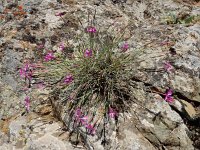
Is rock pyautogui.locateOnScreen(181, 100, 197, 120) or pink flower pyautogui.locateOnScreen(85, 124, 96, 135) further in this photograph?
rock pyautogui.locateOnScreen(181, 100, 197, 120)

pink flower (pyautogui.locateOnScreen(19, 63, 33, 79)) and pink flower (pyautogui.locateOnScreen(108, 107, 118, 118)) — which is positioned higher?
pink flower (pyautogui.locateOnScreen(19, 63, 33, 79))

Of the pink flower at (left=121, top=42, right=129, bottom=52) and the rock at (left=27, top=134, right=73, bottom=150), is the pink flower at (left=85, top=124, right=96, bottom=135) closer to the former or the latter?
the rock at (left=27, top=134, right=73, bottom=150)

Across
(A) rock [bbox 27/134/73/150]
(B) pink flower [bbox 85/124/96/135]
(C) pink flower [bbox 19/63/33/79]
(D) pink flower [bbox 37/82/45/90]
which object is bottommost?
(A) rock [bbox 27/134/73/150]

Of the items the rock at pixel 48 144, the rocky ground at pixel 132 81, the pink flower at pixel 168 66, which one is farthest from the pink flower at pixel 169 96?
the rock at pixel 48 144

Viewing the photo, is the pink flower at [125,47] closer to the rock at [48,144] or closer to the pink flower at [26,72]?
the pink flower at [26,72]

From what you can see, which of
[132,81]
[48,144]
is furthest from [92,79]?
[48,144]

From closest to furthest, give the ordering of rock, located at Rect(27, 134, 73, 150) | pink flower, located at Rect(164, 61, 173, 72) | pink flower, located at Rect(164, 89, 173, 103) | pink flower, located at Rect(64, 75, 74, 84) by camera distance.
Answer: rock, located at Rect(27, 134, 73, 150), pink flower, located at Rect(164, 89, 173, 103), pink flower, located at Rect(64, 75, 74, 84), pink flower, located at Rect(164, 61, 173, 72)

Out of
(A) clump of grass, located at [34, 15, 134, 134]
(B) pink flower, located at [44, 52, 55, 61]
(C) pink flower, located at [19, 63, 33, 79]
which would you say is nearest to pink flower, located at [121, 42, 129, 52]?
(A) clump of grass, located at [34, 15, 134, 134]

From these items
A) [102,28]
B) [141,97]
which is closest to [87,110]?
[141,97]
